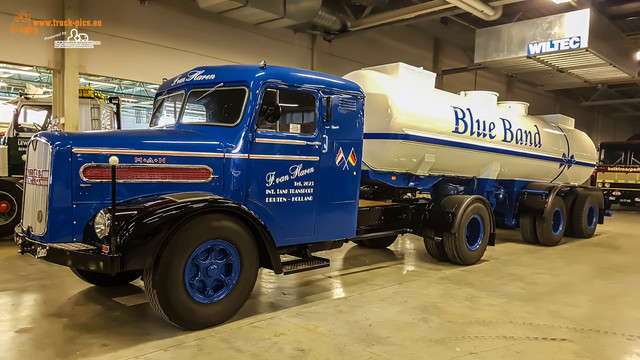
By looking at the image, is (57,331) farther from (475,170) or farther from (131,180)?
(475,170)

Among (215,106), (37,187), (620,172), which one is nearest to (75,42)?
(215,106)

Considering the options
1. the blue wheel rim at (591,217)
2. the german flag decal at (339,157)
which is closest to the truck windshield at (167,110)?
the german flag decal at (339,157)

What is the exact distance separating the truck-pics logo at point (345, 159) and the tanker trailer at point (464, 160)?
1074 millimetres

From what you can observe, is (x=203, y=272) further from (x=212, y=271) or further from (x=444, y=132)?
(x=444, y=132)

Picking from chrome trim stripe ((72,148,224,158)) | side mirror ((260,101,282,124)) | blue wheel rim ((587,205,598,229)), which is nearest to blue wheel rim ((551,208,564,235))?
blue wheel rim ((587,205,598,229))

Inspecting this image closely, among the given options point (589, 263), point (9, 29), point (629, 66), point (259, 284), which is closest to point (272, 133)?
point (259, 284)

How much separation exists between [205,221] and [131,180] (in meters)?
0.70

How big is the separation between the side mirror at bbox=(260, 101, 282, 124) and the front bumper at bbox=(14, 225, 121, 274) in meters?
1.76

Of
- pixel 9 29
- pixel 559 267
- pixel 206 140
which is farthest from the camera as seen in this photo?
pixel 9 29

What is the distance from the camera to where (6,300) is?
4.63m

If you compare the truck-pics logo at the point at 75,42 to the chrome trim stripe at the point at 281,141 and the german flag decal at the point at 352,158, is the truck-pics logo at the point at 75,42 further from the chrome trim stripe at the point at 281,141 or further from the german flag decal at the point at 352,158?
the german flag decal at the point at 352,158

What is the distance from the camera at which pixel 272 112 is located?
4.34 metres

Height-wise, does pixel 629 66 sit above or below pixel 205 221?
above

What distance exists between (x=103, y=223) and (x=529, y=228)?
7.80 m
